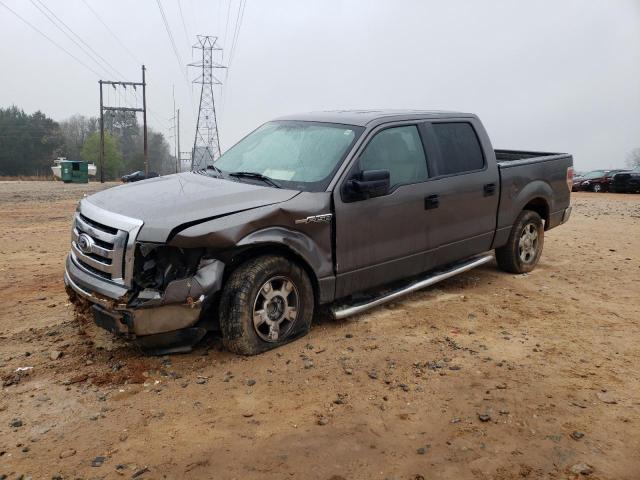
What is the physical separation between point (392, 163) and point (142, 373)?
2.75m

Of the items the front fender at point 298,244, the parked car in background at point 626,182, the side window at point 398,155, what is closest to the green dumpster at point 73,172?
the parked car in background at point 626,182

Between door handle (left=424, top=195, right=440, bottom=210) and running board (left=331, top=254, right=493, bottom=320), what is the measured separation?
0.73 meters

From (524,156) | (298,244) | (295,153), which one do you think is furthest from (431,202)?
(524,156)

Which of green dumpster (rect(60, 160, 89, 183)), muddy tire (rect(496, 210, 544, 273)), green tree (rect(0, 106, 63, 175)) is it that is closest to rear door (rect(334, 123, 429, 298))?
Answer: muddy tire (rect(496, 210, 544, 273))

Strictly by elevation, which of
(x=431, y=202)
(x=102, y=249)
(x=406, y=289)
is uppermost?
(x=431, y=202)

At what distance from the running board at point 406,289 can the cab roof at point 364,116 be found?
5.09 ft

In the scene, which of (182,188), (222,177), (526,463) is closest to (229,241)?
(182,188)

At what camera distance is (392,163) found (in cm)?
500

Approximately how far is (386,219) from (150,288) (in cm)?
209

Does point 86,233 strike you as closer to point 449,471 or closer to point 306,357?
point 306,357

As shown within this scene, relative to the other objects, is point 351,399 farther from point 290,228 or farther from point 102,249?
point 102,249

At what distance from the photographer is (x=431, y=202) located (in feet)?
17.0

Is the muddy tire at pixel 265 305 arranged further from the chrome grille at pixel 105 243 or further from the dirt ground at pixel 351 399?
the chrome grille at pixel 105 243

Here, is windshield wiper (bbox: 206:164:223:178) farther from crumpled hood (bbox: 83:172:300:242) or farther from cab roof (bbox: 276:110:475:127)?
cab roof (bbox: 276:110:475:127)
